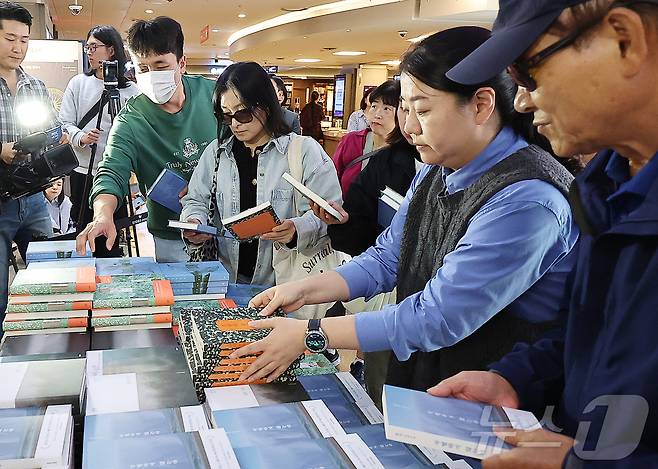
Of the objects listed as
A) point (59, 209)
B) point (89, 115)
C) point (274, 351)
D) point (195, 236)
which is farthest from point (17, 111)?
point (274, 351)

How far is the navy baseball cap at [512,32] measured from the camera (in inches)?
30.6

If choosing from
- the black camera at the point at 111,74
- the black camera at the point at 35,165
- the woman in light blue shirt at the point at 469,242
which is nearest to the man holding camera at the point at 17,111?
the black camera at the point at 35,165

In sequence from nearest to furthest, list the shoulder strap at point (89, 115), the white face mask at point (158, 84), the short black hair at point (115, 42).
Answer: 1. the white face mask at point (158, 84)
2. the short black hair at point (115, 42)
3. the shoulder strap at point (89, 115)

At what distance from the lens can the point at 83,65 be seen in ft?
20.1

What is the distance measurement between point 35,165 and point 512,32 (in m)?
2.45

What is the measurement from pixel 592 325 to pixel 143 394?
2.75 ft

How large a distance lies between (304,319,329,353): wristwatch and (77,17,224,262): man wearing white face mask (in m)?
1.43

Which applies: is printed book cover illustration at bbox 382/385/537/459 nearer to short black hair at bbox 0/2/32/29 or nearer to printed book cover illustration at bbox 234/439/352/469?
printed book cover illustration at bbox 234/439/352/469

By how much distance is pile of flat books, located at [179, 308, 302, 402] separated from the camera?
1.22m

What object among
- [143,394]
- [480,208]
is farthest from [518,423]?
[143,394]

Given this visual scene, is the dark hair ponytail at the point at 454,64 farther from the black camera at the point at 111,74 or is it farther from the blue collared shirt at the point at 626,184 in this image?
the black camera at the point at 111,74

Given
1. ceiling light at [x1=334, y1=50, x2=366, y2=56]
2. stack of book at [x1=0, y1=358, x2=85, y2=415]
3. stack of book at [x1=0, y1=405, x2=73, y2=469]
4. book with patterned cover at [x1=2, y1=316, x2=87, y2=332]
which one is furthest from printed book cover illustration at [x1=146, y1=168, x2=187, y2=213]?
ceiling light at [x1=334, y1=50, x2=366, y2=56]

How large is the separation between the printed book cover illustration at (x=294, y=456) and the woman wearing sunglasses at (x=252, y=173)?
123 cm

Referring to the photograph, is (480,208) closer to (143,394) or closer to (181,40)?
(143,394)
